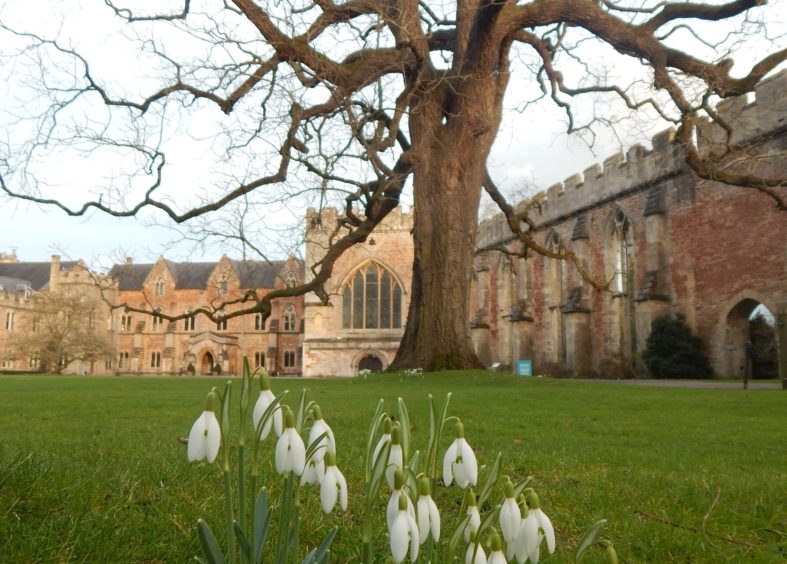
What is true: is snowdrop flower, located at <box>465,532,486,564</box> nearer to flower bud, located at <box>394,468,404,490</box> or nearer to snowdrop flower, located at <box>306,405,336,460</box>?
flower bud, located at <box>394,468,404,490</box>

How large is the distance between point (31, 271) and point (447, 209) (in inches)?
2674

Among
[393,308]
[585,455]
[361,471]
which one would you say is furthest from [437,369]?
[393,308]

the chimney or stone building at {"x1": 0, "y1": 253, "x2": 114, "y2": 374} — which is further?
the chimney

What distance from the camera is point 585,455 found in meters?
5.53

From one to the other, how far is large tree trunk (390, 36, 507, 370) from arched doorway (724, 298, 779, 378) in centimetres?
1113

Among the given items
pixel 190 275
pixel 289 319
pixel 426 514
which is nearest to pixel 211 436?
pixel 426 514

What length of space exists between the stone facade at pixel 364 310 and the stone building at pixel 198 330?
45.4ft

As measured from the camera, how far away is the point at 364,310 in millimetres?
48938

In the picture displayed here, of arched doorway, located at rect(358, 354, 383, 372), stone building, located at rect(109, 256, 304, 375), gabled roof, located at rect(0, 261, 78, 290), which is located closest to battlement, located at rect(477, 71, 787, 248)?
arched doorway, located at rect(358, 354, 383, 372)

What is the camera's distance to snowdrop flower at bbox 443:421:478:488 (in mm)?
1665

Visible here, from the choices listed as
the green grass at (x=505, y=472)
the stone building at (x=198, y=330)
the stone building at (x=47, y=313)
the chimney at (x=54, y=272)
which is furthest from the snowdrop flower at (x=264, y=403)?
the chimney at (x=54, y=272)

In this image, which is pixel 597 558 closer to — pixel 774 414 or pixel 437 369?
pixel 774 414

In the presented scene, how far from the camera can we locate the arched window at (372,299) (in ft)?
160

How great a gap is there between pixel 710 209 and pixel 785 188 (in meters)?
3.30
